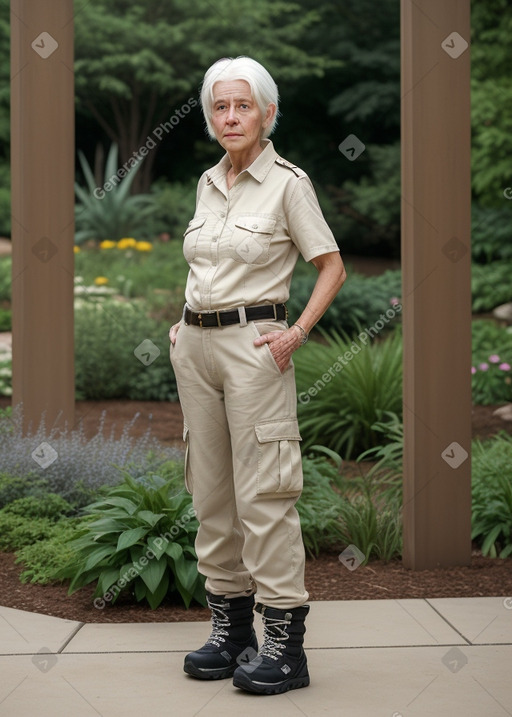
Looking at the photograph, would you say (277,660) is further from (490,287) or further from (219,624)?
(490,287)

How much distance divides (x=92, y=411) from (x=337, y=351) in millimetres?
2407

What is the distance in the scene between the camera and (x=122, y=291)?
1265cm

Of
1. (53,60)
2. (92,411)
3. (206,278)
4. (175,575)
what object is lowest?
(92,411)

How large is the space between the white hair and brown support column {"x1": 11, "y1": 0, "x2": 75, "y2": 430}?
2.78 meters

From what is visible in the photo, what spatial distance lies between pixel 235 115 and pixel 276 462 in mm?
1151

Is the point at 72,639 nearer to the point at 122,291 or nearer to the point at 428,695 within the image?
the point at 428,695

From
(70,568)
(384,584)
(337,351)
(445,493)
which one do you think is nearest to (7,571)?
(70,568)

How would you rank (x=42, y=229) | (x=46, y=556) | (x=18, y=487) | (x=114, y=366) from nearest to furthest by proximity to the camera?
1. (x=46, y=556)
2. (x=18, y=487)
3. (x=42, y=229)
4. (x=114, y=366)

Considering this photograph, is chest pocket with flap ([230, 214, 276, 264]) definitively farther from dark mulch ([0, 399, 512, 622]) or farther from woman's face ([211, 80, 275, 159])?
dark mulch ([0, 399, 512, 622])

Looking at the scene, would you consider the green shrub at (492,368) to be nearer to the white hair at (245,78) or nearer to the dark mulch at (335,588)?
the dark mulch at (335,588)

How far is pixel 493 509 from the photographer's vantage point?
5.71m

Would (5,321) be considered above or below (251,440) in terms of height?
below

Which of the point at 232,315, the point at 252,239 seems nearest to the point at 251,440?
the point at 232,315

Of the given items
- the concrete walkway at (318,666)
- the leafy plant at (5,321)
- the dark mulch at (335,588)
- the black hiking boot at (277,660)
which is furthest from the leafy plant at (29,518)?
the leafy plant at (5,321)
